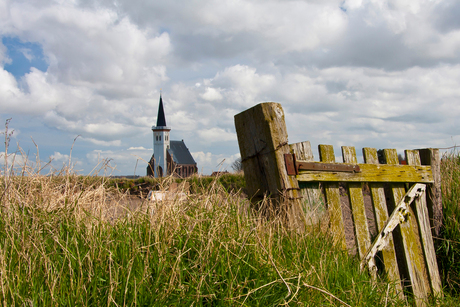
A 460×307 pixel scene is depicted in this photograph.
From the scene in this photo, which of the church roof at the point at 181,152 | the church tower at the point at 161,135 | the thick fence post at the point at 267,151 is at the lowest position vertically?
the thick fence post at the point at 267,151

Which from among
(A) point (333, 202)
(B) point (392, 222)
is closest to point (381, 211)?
(B) point (392, 222)

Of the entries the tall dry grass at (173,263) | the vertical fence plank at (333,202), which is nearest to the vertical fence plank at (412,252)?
the vertical fence plank at (333,202)

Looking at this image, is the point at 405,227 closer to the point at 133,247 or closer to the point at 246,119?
the point at 246,119

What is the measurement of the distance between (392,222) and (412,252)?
538mm

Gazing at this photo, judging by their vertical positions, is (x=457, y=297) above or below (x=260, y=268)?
below

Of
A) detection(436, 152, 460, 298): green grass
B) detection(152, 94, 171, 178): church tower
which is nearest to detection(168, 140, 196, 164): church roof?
detection(152, 94, 171, 178): church tower

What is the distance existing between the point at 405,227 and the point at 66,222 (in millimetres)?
3612

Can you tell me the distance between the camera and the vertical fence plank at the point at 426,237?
3977mm

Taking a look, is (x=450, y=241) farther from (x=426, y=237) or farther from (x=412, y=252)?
(x=412, y=252)

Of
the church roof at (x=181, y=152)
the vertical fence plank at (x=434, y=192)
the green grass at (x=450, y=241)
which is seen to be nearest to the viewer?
the green grass at (x=450, y=241)

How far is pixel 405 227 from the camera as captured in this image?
3881mm

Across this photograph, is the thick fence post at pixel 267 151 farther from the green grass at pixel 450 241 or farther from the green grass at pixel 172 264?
the green grass at pixel 450 241

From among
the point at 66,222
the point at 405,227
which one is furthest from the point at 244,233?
the point at 405,227

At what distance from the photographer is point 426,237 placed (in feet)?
13.5
